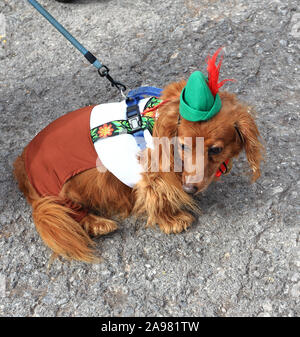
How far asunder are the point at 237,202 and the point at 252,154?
56 centimetres

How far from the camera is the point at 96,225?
2.44 metres

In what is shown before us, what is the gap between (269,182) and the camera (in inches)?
106

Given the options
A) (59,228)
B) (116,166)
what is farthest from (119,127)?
(59,228)

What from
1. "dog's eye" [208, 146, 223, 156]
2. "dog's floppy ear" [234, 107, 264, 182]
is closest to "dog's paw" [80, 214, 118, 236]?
"dog's eye" [208, 146, 223, 156]

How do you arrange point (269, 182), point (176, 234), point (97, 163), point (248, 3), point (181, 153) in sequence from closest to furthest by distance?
point (181, 153) → point (97, 163) → point (176, 234) → point (269, 182) → point (248, 3)

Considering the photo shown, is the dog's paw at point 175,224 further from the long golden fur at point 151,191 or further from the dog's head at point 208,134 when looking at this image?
the dog's head at point 208,134

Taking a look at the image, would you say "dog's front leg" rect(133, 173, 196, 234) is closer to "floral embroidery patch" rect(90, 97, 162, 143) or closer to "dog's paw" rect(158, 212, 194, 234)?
"dog's paw" rect(158, 212, 194, 234)

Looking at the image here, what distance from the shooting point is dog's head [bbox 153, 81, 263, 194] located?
1.96m

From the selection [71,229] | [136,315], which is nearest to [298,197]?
[136,315]

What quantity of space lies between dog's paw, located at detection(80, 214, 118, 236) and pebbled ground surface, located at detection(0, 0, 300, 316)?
8 centimetres

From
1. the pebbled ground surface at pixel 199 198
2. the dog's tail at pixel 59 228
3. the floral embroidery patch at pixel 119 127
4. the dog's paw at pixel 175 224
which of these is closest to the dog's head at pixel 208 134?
the floral embroidery patch at pixel 119 127

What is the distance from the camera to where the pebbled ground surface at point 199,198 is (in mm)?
2232

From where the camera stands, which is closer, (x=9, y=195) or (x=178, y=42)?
(x=9, y=195)
